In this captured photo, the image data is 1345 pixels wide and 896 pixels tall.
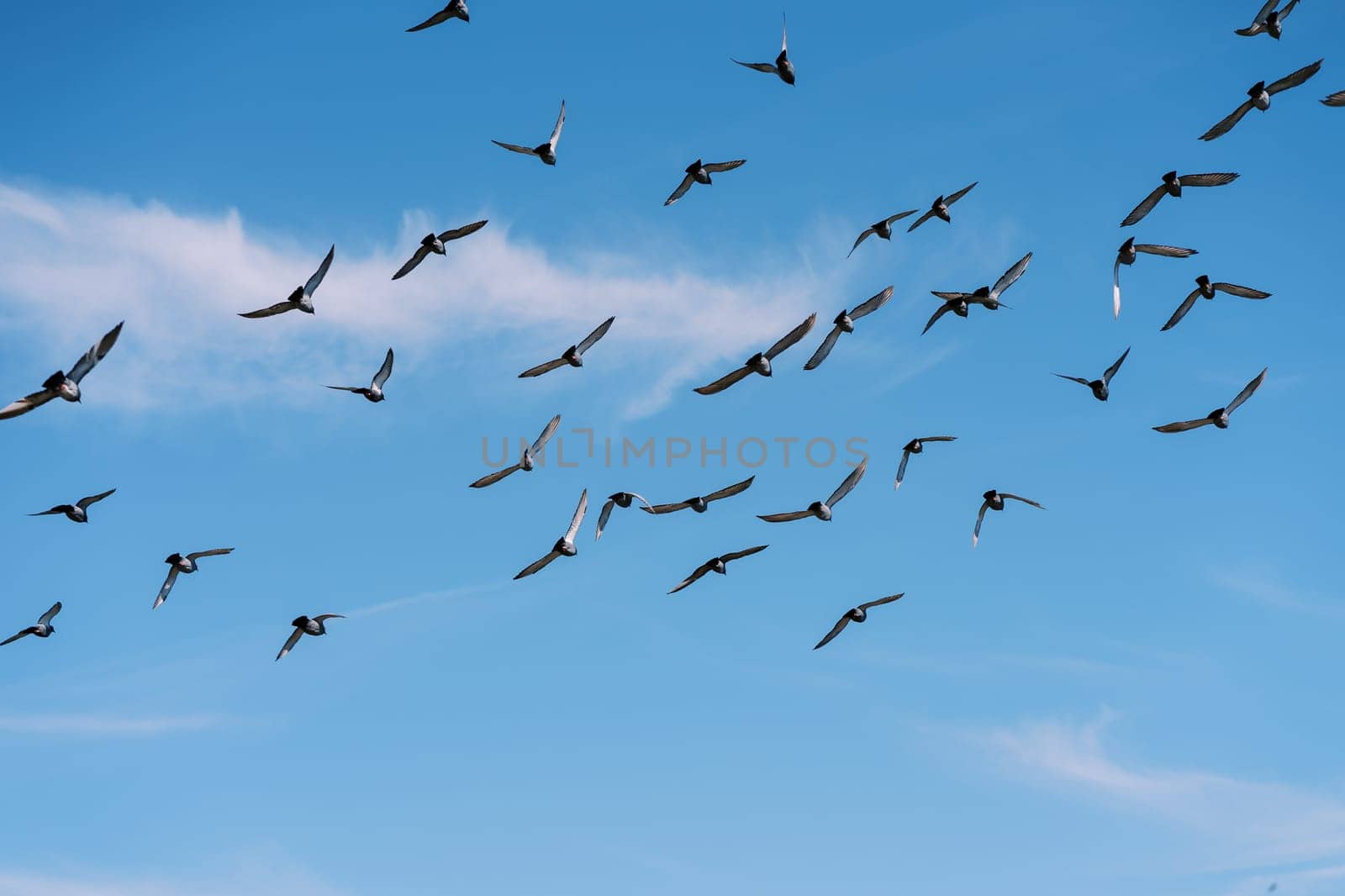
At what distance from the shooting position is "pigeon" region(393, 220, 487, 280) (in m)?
32.0

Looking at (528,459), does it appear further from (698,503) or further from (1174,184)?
(1174,184)

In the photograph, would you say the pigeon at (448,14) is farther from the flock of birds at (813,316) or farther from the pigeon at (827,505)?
the pigeon at (827,505)

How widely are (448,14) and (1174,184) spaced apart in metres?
17.0

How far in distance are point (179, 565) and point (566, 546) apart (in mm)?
11189

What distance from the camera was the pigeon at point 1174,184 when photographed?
3125 centimetres

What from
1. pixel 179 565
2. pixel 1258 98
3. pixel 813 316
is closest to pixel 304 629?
pixel 179 565

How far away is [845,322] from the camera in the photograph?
31625mm

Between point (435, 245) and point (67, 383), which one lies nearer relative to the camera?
point (67, 383)

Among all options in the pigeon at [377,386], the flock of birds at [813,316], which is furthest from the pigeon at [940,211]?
Result: the pigeon at [377,386]

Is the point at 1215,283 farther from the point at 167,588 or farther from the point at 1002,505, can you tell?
the point at 167,588

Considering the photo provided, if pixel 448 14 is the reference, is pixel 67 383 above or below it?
below

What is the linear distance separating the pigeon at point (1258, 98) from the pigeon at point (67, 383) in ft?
79.6

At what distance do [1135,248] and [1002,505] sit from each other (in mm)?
7189

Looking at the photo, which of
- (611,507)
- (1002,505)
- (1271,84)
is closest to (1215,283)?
(1271,84)
